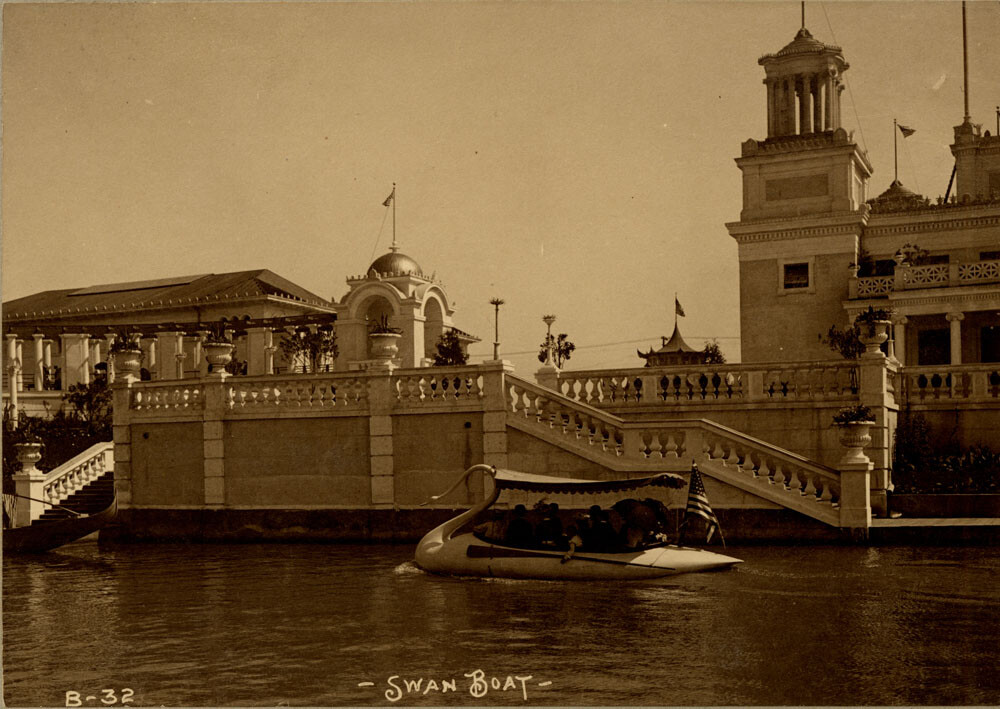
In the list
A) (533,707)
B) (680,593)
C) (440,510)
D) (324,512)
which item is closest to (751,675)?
(533,707)

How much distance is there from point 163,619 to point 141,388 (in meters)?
11.4

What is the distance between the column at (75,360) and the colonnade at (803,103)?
93.2 ft

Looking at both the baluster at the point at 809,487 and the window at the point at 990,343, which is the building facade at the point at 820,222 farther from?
the baluster at the point at 809,487

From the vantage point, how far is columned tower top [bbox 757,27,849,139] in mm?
36094

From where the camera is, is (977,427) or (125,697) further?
(977,427)

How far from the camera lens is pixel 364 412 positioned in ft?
76.0

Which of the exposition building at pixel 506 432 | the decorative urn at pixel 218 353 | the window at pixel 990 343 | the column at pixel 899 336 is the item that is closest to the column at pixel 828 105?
the exposition building at pixel 506 432

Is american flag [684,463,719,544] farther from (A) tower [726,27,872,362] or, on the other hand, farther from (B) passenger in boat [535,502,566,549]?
(A) tower [726,27,872,362]

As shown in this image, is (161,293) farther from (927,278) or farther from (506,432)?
(927,278)

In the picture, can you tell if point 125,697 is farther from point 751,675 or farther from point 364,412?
point 364,412

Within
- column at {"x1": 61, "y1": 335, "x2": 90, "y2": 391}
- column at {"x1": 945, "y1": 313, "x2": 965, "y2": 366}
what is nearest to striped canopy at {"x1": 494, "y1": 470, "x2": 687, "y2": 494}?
column at {"x1": 945, "y1": 313, "x2": 965, "y2": 366}

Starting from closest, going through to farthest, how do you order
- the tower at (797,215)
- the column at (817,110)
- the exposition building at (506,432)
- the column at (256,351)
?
the exposition building at (506,432)
the tower at (797,215)
the column at (817,110)
the column at (256,351)

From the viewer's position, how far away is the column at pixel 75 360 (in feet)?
155

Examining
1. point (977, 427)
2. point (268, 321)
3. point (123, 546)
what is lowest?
point (123, 546)
